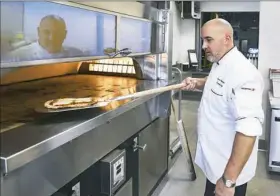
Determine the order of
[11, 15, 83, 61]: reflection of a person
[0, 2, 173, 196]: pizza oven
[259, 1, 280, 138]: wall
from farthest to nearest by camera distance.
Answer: [259, 1, 280, 138]: wall < [11, 15, 83, 61]: reflection of a person < [0, 2, 173, 196]: pizza oven

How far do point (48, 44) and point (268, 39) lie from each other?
136 inches

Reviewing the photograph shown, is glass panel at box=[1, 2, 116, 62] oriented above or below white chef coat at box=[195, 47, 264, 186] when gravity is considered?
above

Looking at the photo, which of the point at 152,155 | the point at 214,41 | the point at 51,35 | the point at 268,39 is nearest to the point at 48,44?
the point at 51,35

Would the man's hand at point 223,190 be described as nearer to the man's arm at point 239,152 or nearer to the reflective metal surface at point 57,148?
the man's arm at point 239,152

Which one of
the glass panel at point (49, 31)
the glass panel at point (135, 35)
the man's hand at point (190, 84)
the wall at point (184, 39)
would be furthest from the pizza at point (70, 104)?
the wall at point (184, 39)

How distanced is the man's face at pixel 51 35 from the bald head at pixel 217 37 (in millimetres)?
864

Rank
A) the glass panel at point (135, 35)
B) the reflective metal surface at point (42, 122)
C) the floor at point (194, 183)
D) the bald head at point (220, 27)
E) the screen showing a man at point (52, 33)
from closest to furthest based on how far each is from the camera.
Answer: the reflective metal surface at point (42, 122)
the screen showing a man at point (52, 33)
the bald head at point (220, 27)
the glass panel at point (135, 35)
the floor at point (194, 183)

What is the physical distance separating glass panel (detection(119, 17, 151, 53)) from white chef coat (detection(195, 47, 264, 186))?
777mm

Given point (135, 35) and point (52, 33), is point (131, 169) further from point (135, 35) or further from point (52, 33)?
point (52, 33)

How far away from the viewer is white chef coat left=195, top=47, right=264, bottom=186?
1774mm

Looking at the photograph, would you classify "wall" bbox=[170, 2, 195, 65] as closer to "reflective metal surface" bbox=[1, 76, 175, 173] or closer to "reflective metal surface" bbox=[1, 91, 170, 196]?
"reflective metal surface" bbox=[1, 76, 175, 173]

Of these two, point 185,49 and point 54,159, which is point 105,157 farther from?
point 185,49

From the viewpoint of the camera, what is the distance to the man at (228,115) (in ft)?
5.77

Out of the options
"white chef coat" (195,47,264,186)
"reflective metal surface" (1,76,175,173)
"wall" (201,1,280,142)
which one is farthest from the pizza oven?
"wall" (201,1,280,142)
